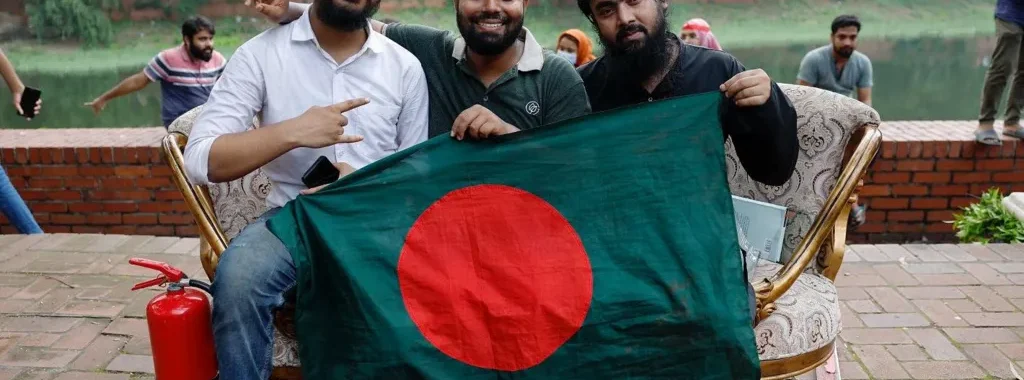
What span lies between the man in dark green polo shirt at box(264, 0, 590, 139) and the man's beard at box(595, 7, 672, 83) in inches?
7.8

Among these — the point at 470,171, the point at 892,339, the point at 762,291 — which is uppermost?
the point at 470,171

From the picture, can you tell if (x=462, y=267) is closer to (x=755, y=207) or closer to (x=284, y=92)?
(x=284, y=92)

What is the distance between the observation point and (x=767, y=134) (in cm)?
203

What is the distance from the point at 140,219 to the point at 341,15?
3672 mm

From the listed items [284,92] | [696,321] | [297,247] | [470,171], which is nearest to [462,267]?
[470,171]

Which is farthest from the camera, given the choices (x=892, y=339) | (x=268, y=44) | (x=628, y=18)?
(x=892, y=339)

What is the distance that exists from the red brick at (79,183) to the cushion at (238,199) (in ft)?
9.84

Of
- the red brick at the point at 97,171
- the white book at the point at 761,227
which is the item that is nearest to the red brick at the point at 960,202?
the white book at the point at 761,227

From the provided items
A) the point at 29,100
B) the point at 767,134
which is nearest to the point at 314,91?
the point at 767,134

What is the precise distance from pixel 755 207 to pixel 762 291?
0.39 meters

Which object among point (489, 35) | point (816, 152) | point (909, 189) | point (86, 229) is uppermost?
point (489, 35)

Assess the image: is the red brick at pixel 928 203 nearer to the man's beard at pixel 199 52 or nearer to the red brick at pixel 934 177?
the red brick at pixel 934 177

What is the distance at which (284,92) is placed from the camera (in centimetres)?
218

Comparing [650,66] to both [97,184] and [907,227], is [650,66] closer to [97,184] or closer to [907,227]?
Answer: [907,227]
